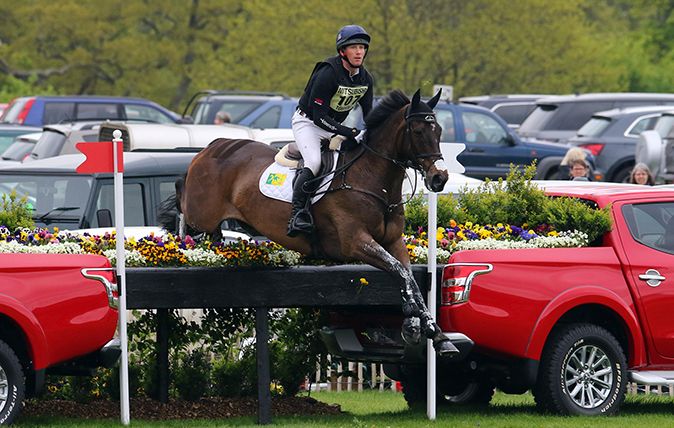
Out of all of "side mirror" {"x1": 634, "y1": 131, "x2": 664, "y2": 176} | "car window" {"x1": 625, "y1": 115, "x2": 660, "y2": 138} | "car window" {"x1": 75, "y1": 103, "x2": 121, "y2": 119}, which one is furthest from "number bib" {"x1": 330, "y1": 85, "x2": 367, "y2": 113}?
"car window" {"x1": 75, "y1": 103, "x2": 121, "y2": 119}

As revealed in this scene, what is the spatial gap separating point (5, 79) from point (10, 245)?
4942 centimetres

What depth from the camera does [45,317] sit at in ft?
32.7

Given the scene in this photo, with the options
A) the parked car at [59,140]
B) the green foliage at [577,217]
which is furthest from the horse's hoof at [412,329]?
the parked car at [59,140]

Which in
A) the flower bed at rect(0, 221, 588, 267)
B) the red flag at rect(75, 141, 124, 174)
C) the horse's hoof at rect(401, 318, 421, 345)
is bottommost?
the horse's hoof at rect(401, 318, 421, 345)

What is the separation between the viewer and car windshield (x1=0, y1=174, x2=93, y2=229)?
1525 centimetres

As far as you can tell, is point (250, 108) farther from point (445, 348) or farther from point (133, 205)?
point (445, 348)

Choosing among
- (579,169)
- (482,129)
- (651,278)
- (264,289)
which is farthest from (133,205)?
(482,129)

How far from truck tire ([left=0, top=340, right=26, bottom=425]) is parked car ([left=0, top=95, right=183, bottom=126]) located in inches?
958

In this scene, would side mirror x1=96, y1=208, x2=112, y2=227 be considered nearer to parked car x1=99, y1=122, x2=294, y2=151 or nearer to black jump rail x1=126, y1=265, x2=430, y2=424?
parked car x1=99, y1=122, x2=294, y2=151

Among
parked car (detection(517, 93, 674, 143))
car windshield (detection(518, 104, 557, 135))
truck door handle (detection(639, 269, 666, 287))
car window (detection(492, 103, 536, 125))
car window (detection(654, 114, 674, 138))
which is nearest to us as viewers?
truck door handle (detection(639, 269, 666, 287))

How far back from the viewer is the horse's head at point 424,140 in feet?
35.0

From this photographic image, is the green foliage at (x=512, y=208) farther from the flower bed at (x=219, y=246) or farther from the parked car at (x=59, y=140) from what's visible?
the parked car at (x=59, y=140)

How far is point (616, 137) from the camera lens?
28.8 metres

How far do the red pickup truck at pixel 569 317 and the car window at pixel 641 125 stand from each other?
17.2 meters
